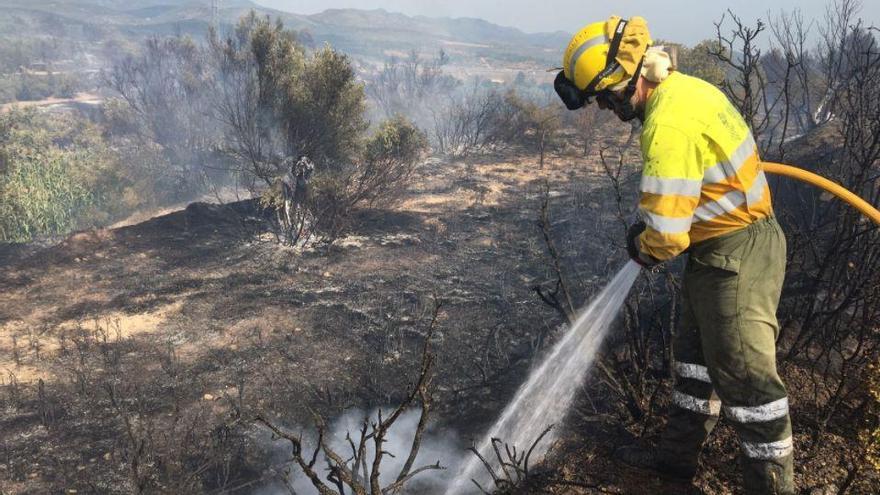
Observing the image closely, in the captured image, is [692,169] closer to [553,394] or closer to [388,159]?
[553,394]

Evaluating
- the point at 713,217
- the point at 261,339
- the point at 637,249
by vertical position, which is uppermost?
the point at 713,217

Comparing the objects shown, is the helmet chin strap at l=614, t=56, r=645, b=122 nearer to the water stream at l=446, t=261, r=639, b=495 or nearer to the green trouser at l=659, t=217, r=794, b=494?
the green trouser at l=659, t=217, r=794, b=494

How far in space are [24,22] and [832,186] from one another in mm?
91241

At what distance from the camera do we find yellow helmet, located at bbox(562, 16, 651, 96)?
1832 mm

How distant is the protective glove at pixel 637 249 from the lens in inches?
74.6

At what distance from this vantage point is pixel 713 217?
5.94ft

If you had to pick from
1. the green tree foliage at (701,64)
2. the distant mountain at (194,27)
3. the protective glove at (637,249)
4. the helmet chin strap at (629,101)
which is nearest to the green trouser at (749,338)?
the protective glove at (637,249)

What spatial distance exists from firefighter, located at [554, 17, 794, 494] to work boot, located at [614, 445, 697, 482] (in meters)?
0.31

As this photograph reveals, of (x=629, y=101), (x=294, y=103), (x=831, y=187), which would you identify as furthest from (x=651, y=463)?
(x=294, y=103)

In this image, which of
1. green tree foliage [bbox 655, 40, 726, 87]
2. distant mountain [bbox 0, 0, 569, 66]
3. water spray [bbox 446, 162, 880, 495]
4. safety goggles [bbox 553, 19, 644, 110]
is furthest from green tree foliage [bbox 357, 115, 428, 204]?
distant mountain [bbox 0, 0, 569, 66]

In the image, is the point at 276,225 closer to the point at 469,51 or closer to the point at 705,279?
the point at 705,279

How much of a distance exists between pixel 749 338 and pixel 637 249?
1.59 feet

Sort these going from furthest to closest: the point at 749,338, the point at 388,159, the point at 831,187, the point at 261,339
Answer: the point at 388,159 < the point at 261,339 < the point at 831,187 < the point at 749,338

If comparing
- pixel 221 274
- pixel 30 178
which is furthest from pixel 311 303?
pixel 30 178
